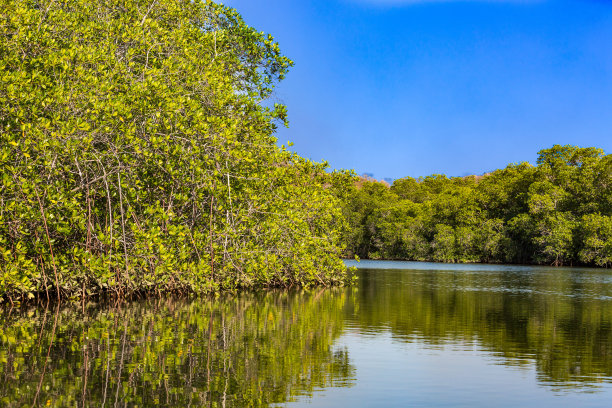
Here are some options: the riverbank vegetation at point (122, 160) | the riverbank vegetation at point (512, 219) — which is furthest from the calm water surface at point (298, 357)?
the riverbank vegetation at point (512, 219)

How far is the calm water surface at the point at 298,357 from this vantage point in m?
6.60

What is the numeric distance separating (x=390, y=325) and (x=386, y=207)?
67069 mm

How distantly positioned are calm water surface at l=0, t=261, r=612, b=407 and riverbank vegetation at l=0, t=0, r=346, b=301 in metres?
1.25

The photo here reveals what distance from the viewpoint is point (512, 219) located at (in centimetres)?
6438

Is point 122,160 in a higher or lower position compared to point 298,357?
higher

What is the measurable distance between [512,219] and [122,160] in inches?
2192

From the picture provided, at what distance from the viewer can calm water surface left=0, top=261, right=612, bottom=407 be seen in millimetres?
6602

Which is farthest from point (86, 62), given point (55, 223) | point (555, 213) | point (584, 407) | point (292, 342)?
point (555, 213)

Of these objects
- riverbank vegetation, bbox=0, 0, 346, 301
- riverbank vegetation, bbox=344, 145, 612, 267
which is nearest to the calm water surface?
riverbank vegetation, bbox=0, 0, 346, 301

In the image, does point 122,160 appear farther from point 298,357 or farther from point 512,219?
point 512,219

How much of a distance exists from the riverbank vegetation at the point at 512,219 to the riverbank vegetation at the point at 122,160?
30.2 m

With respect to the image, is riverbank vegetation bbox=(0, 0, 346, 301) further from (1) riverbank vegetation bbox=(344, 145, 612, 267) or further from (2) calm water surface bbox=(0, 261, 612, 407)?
(1) riverbank vegetation bbox=(344, 145, 612, 267)

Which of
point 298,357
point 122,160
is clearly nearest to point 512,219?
point 122,160

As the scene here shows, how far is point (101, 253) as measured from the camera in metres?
14.1
